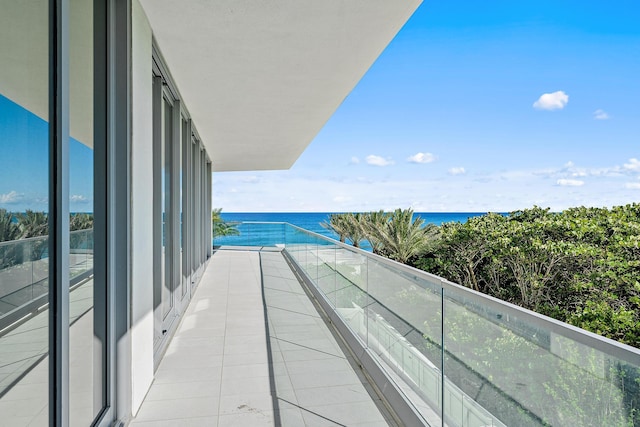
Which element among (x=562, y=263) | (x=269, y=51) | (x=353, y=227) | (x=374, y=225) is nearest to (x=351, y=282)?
(x=269, y=51)

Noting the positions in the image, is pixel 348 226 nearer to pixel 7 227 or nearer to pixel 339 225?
pixel 339 225

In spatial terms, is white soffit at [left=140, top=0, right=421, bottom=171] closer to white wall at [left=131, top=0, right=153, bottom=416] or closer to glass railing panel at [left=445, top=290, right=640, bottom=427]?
white wall at [left=131, top=0, right=153, bottom=416]

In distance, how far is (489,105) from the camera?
48625 millimetres

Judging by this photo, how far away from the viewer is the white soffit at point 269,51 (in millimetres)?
2863

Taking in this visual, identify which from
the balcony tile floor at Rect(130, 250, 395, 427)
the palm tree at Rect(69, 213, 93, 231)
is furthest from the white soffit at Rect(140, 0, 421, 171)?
the balcony tile floor at Rect(130, 250, 395, 427)

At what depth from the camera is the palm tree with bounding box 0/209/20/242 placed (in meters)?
1.09

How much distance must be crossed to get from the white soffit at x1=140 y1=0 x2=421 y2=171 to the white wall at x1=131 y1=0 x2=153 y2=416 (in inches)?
13.1

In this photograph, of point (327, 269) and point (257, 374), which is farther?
point (327, 269)

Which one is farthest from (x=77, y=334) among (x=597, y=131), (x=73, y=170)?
(x=597, y=131)

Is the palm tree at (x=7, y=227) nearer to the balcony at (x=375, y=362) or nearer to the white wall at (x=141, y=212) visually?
the balcony at (x=375, y=362)

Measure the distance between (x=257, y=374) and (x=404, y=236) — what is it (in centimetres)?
1116

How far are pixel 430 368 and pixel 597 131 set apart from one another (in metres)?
57.6

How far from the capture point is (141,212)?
2688 mm

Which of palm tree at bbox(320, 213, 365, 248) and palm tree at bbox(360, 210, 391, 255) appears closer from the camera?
palm tree at bbox(360, 210, 391, 255)
